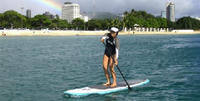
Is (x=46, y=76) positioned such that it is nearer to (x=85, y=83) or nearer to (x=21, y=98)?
(x=85, y=83)

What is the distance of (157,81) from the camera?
18109mm

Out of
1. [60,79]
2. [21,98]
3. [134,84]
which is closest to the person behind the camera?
[21,98]

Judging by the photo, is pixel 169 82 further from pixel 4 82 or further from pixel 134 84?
pixel 4 82

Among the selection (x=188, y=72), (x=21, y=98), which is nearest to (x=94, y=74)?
(x=188, y=72)

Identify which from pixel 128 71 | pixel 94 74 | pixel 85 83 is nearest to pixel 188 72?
pixel 128 71

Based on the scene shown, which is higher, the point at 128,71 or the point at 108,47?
the point at 108,47

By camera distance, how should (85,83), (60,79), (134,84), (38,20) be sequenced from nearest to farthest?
1. (134,84)
2. (85,83)
3. (60,79)
4. (38,20)

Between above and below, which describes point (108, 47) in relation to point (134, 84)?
above

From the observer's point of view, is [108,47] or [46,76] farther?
[46,76]

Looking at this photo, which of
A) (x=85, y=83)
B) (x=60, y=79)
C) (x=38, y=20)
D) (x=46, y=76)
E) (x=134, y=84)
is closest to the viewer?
(x=134, y=84)

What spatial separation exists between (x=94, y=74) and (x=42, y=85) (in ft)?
16.7

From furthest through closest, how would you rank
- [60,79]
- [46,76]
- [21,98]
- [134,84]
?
[46,76]
[60,79]
[134,84]
[21,98]

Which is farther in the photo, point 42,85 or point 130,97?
point 42,85

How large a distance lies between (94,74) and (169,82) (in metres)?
5.56
